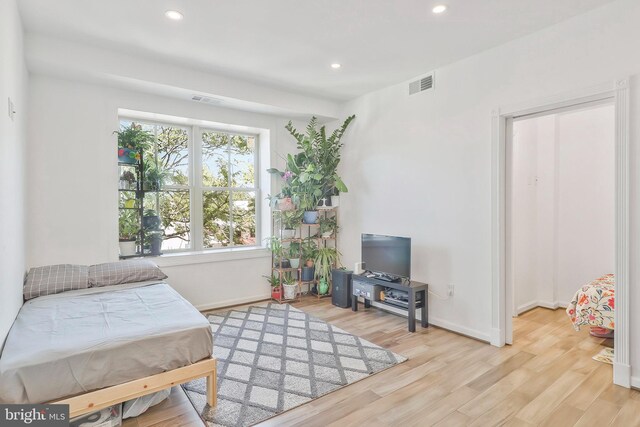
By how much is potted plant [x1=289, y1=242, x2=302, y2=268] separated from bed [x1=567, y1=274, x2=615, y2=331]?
10.2 feet

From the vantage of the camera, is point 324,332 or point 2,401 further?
point 324,332

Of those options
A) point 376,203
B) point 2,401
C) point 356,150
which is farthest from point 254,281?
point 2,401

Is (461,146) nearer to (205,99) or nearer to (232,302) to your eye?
(205,99)

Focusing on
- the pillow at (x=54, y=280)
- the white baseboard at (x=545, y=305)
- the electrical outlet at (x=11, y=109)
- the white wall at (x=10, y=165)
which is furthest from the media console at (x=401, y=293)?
the electrical outlet at (x=11, y=109)

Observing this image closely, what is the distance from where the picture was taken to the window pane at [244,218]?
480cm

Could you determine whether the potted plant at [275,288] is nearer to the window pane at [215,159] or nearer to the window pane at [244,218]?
the window pane at [244,218]

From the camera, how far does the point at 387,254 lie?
155 inches

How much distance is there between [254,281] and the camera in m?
4.69

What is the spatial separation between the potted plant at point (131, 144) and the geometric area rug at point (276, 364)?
201cm

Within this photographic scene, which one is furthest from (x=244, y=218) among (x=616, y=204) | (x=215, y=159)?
(x=616, y=204)

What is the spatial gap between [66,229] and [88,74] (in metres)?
1.52

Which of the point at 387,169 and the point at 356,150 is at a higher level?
the point at 356,150

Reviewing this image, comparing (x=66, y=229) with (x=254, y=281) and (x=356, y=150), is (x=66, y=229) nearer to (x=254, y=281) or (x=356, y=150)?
(x=254, y=281)

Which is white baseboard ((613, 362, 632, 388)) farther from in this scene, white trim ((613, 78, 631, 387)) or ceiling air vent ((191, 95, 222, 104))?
ceiling air vent ((191, 95, 222, 104))
